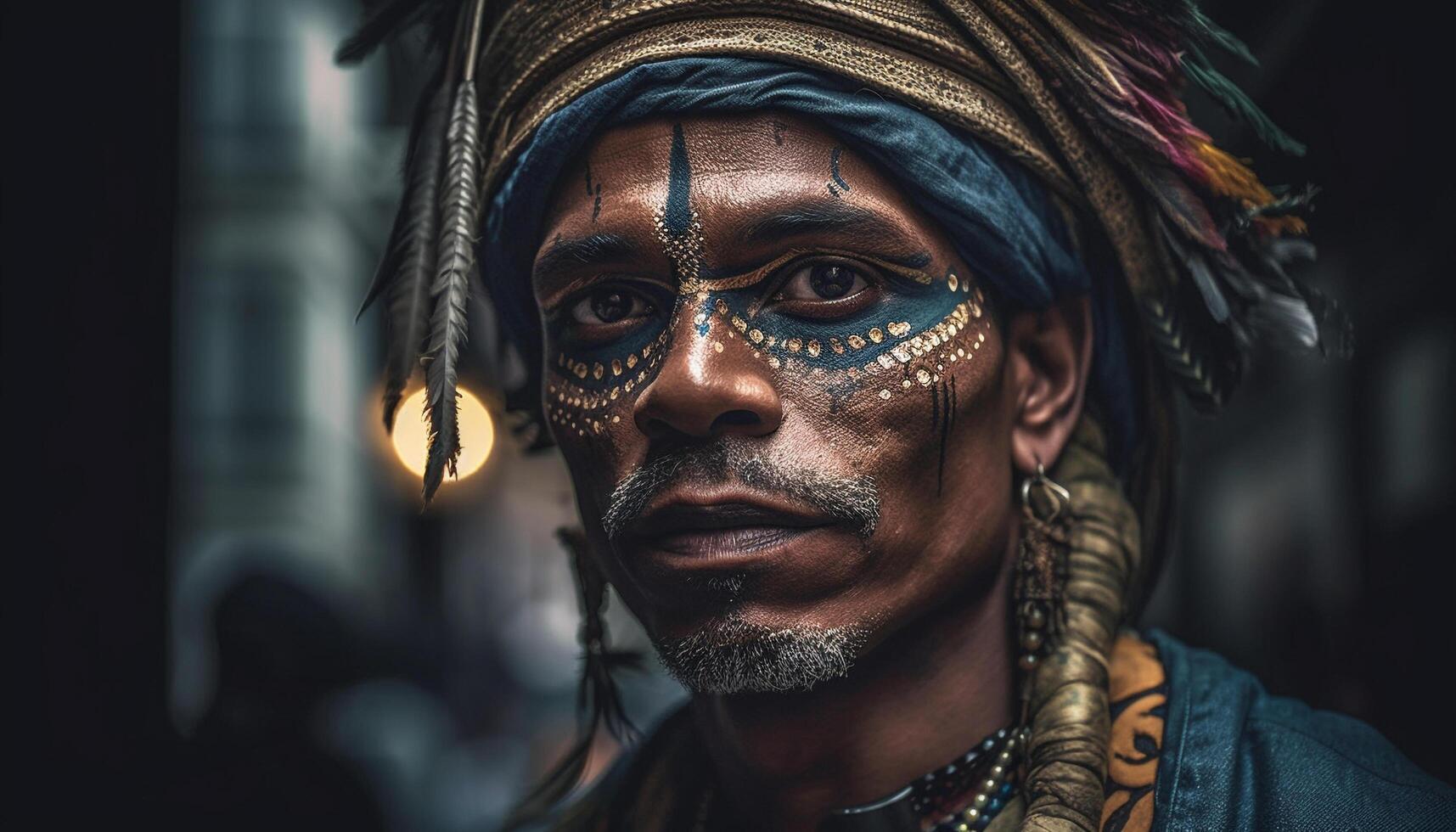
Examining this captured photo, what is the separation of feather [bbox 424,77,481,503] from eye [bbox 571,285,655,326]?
0.73ft

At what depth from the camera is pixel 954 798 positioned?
2.12 m

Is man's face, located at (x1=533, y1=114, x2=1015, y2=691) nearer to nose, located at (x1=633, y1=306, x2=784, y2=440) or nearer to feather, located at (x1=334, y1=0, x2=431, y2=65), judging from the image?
nose, located at (x1=633, y1=306, x2=784, y2=440)

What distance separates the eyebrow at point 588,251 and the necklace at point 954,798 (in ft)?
3.28

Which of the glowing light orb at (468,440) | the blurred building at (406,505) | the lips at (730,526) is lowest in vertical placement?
the blurred building at (406,505)

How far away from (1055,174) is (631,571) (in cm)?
101

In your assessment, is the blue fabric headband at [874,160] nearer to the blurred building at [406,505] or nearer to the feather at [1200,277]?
the feather at [1200,277]

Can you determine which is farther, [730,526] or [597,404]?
[597,404]

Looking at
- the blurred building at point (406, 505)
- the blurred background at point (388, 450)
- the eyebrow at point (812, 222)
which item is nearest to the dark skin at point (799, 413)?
the eyebrow at point (812, 222)

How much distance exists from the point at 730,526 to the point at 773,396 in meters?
0.21

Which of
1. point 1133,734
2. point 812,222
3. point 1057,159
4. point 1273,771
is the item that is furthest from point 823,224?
point 1273,771

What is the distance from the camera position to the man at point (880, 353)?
1962 mm

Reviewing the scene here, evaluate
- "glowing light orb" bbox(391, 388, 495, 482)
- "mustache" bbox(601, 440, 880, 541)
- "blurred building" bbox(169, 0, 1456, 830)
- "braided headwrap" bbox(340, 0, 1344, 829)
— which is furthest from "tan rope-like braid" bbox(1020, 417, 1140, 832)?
"glowing light orb" bbox(391, 388, 495, 482)

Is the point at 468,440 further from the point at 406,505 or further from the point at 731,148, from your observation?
the point at 406,505

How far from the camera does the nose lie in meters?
1.93
